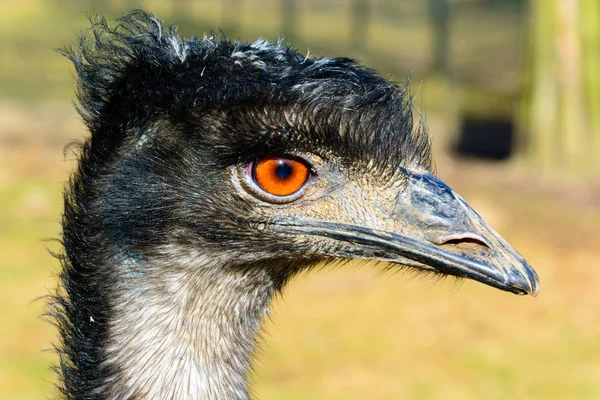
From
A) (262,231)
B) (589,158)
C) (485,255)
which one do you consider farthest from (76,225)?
(589,158)

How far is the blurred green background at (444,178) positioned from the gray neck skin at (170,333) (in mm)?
1148

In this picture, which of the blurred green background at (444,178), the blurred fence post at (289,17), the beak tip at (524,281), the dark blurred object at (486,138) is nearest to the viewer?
the beak tip at (524,281)

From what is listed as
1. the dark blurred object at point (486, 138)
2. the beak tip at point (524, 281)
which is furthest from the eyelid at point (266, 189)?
the dark blurred object at point (486, 138)

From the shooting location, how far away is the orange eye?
8.75 feet

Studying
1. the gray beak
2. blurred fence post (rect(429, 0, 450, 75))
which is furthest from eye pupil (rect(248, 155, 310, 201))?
blurred fence post (rect(429, 0, 450, 75))

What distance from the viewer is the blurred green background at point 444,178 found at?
6.80m

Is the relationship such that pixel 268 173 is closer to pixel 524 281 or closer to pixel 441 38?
pixel 524 281

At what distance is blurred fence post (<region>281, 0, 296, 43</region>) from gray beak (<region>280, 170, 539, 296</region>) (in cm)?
988

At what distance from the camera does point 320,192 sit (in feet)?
9.07

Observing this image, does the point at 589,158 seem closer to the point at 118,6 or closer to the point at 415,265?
the point at 118,6

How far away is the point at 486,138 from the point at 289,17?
3077 mm

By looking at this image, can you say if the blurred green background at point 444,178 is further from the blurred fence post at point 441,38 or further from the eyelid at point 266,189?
the eyelid at point 266,189

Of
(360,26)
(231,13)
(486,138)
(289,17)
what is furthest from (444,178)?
(231,13)

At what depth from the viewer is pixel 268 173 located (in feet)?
8.76
